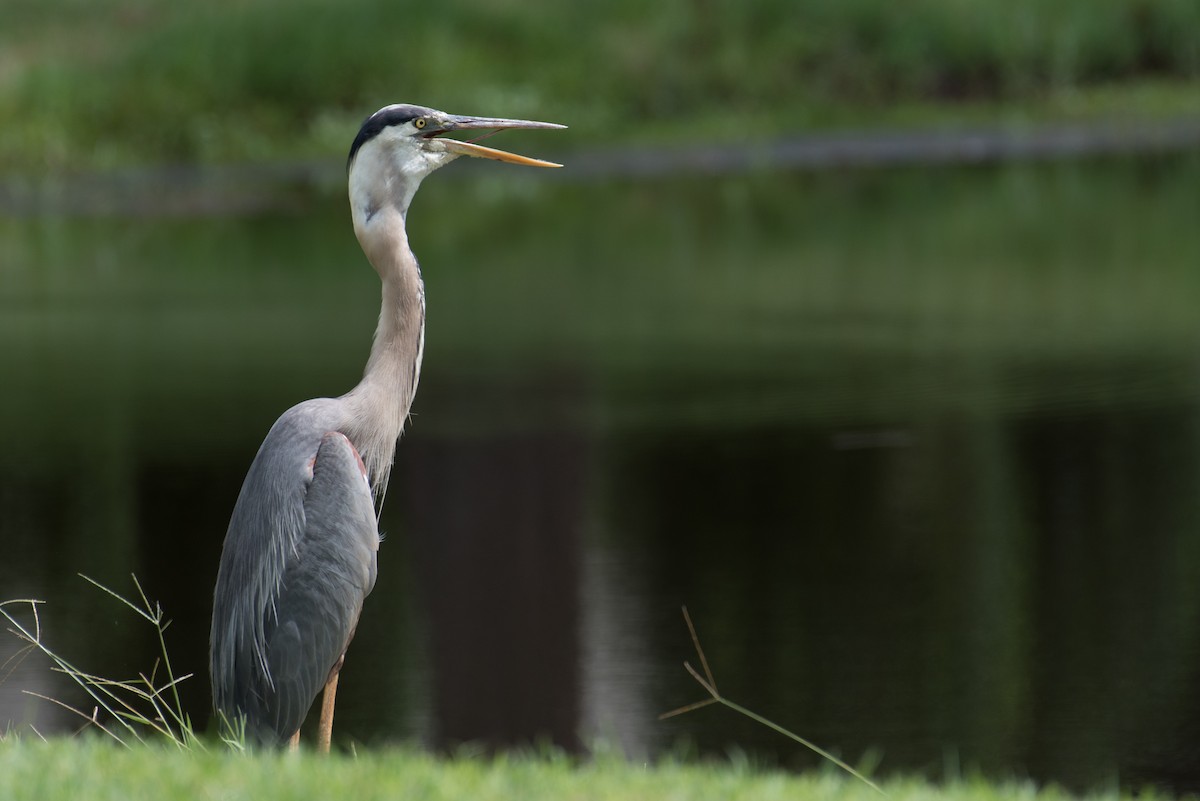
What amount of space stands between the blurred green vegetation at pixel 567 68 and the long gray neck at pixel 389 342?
20.2m

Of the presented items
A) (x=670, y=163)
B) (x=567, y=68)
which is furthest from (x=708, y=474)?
(x=567, y=68)

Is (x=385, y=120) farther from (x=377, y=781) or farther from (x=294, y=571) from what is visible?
(x=377, y=781)

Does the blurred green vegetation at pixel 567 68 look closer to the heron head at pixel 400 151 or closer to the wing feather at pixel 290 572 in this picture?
the heron head at pixel 400 151

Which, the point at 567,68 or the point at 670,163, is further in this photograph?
the point at 567,68

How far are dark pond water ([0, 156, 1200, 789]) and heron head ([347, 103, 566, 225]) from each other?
68.4 inches

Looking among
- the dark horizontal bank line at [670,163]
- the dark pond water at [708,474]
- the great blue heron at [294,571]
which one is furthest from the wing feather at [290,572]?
the dark horizontal bank line at [670,163]

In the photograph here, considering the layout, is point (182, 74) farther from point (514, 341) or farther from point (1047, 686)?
point (1047, 686)

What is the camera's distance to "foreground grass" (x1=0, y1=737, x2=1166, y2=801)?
3.75 metres

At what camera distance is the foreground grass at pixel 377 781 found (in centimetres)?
375

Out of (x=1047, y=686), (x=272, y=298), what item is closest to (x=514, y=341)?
(x=272, y=298)

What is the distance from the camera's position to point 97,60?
87.8ft

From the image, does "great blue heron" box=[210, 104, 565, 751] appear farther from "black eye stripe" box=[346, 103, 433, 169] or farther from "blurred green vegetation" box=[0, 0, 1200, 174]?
"blurred green vegetation" box=[0, 0, 1200, 174]

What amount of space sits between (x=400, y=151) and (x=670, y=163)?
754 inches

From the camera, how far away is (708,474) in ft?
30.1
